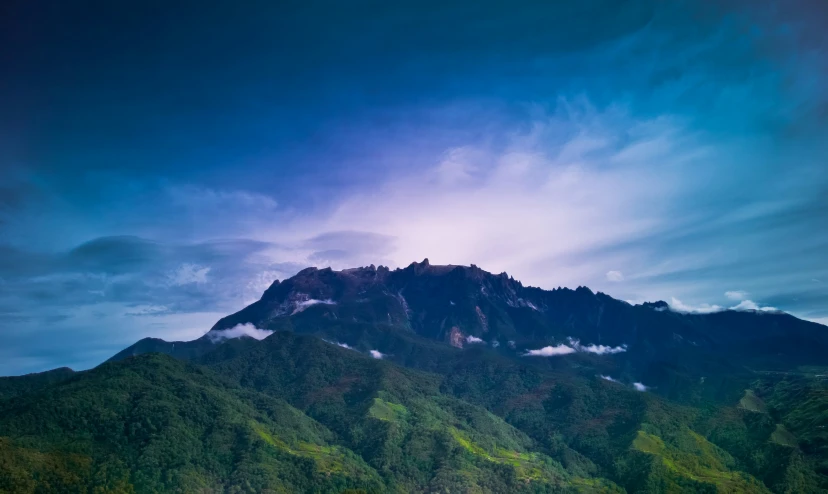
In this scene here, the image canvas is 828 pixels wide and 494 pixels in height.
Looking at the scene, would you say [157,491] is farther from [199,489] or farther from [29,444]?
[29,444]

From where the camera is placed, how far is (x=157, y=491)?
630 ft

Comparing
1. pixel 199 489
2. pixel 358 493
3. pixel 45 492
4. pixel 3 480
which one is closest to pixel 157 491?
pixel 199 489

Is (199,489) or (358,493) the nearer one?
(358,493)

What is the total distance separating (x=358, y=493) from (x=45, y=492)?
9415cm

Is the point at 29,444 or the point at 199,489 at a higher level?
the point at 29,444

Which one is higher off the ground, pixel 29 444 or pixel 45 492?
pixel 29 444

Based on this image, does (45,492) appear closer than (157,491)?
Yes

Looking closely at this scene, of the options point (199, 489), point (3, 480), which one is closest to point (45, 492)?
point (3, 480)

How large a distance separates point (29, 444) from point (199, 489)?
57.6m

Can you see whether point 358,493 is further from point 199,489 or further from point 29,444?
point 29,444

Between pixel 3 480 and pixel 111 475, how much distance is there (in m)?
32.3

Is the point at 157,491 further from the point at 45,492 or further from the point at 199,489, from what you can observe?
the point at 45,492

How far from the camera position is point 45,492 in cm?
17138

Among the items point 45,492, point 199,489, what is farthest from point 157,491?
point 45,492
